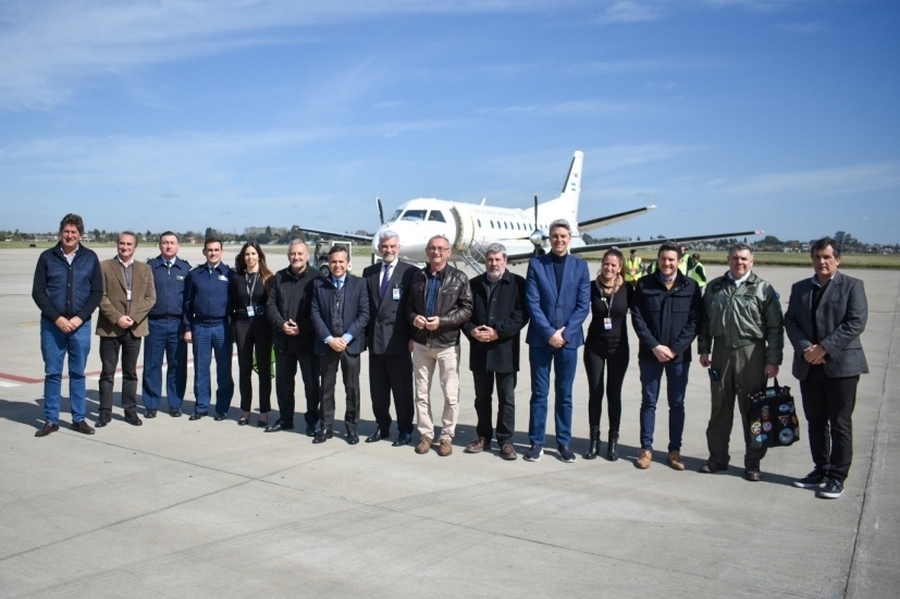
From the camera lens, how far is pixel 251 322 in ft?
23.7

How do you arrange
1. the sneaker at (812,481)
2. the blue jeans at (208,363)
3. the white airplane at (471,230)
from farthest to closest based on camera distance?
the white airplane at (471,230), the blue jeans at (208,363), the sneaker at (812,481)

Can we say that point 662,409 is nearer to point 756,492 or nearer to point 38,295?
point 756,492

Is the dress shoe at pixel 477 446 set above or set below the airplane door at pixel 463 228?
below

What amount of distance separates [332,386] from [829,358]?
4.06 metres

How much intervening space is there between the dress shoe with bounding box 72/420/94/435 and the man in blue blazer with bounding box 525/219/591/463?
3.97 m

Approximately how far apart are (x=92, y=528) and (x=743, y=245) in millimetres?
4962

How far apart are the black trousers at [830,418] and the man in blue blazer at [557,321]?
5.78 ft

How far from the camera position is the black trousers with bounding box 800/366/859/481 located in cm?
506

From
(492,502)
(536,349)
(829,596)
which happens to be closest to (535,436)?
(536,349)

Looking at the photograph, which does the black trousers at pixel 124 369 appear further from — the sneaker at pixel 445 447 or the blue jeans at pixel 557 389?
the blue jeans at pixel 557 389

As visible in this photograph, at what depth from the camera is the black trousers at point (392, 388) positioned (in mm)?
6488

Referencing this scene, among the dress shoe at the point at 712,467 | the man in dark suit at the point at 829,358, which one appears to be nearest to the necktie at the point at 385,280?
the dress shoe at the point at 712,467

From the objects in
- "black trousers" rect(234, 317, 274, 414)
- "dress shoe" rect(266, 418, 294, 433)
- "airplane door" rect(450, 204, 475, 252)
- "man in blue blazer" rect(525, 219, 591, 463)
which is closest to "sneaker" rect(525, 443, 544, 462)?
"man in blue blazer" rect(525, 219, 591, 463)

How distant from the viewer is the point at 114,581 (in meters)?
3.68
